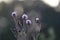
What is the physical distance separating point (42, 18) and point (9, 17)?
395 mm

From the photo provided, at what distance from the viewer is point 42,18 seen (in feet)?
6.93

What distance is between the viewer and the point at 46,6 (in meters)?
2.12

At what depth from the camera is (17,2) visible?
212cm

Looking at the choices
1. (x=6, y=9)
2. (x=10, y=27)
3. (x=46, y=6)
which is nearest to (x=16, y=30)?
(x=10, y=27)

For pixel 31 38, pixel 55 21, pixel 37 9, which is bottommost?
pixel 31 38

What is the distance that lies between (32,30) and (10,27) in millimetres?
263

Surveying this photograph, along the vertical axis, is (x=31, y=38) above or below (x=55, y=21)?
below

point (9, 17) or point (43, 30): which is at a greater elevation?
point (9, 17)

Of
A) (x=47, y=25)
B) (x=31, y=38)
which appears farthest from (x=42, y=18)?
(x=31, y=38)

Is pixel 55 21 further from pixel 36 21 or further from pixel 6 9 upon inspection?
pixel 6 9

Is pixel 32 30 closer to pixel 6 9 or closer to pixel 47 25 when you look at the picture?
pixel 47 25

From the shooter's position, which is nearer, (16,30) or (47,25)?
(16,30)

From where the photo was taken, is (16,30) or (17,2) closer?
(16,30)

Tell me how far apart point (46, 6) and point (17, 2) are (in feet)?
1.16
